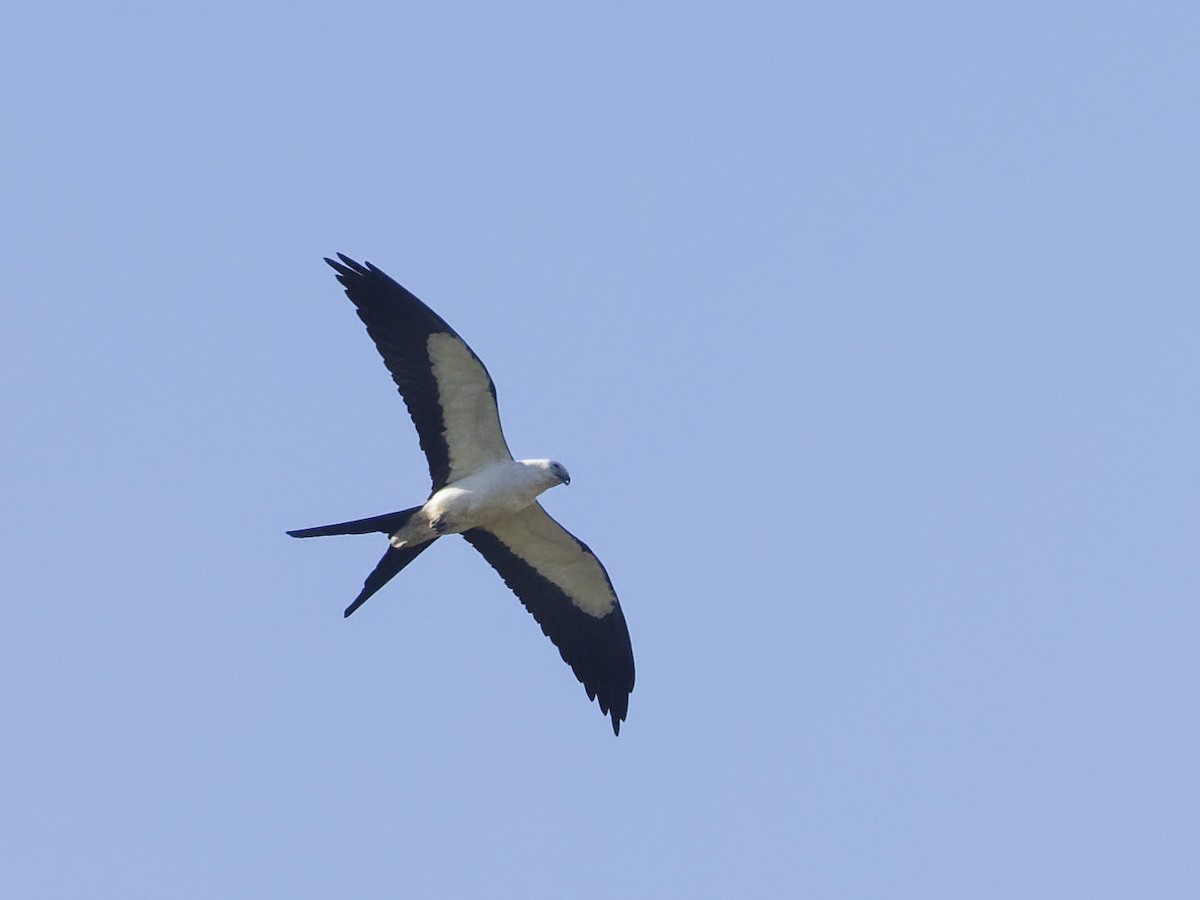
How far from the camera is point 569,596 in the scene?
1766 centimetres

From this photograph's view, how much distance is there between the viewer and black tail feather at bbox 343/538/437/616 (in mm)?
16359

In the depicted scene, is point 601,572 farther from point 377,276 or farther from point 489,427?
point 377,276

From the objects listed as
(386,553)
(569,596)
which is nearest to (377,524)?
(386,553)

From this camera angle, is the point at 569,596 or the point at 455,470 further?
the point at 569,596

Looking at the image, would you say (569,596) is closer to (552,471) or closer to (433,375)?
(552,471)

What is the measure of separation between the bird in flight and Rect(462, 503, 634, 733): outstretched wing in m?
0.01

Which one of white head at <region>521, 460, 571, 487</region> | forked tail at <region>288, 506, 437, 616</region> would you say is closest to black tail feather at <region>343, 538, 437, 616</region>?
forked tail at <region>288, 506, 437, 616</region>

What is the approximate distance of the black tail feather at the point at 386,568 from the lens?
16359mm

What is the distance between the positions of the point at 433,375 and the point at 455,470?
0.98 m

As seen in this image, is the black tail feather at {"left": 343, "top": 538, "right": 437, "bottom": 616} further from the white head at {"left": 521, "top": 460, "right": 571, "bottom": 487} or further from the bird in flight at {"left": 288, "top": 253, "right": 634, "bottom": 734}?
the white head at {"left": 521, "top": 460, "right": 571, "bottom": 487}

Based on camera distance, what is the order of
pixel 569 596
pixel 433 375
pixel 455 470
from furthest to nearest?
1. pixel 569 596
2. pixel 455 470
3. pixel 433 375

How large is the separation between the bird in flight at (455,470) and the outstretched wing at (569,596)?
0.01 metres

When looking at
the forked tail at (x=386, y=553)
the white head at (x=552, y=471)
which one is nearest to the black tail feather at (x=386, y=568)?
the forked tail at (x=386, y=553)

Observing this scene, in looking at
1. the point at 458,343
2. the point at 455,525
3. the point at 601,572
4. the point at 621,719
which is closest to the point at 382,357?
the point at 458,343
